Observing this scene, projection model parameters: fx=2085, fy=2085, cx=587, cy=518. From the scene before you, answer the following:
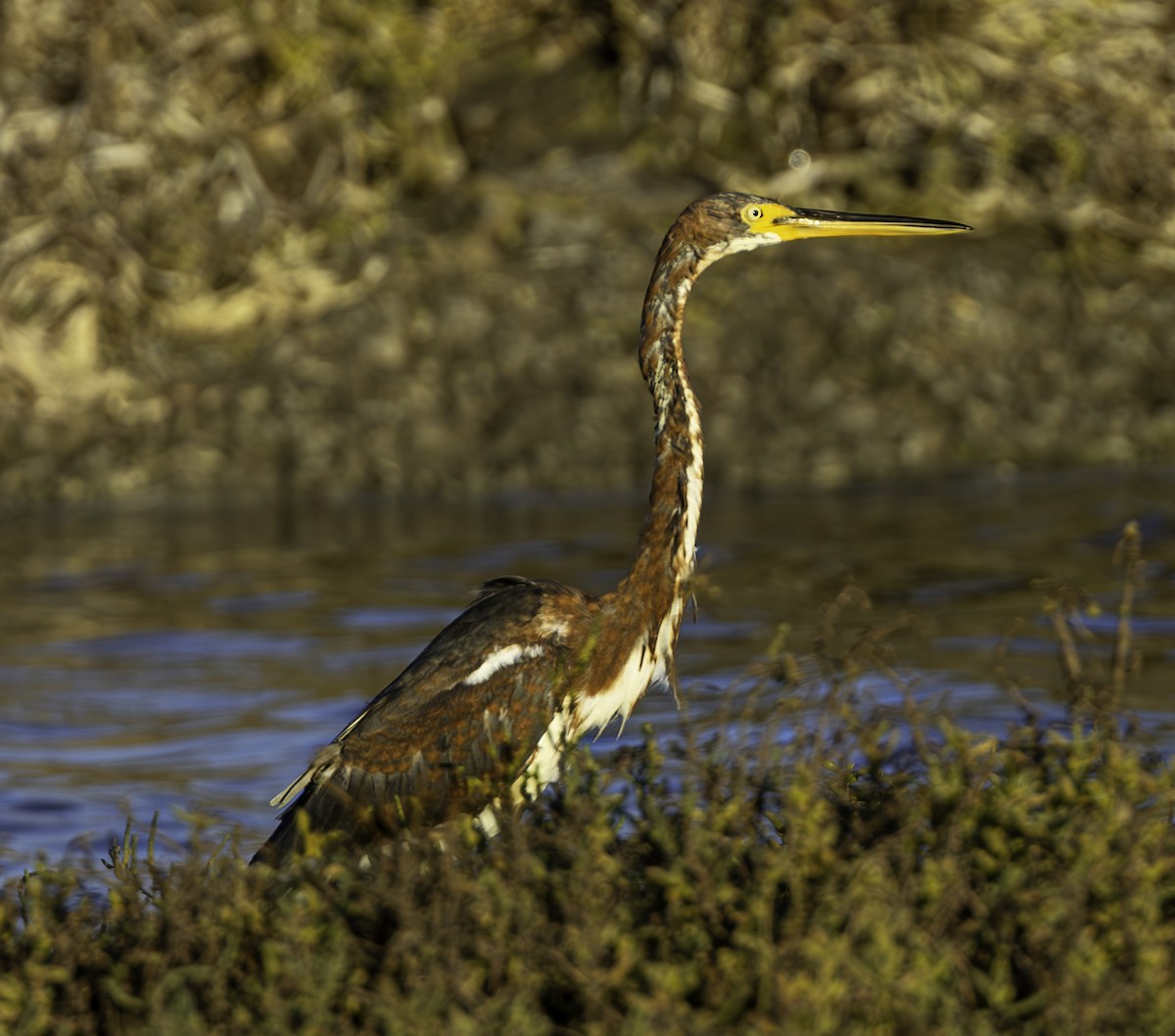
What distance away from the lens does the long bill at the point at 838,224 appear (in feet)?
22.9

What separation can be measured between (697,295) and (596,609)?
31.3 feet

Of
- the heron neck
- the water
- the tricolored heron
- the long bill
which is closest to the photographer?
the tricolored heron

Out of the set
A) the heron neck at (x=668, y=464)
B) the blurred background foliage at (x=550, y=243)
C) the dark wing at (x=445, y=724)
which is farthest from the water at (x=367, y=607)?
the dark wing at (x=445, y=724)

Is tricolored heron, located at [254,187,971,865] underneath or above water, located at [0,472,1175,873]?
above

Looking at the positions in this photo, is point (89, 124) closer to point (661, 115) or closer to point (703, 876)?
point (661, 115)

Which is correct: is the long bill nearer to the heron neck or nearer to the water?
the heron neck

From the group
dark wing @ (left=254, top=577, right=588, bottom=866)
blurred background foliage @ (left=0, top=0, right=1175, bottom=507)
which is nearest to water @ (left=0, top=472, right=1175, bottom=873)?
blurred background foliage @ (left=0, top=0, right=1175, bottom=507)

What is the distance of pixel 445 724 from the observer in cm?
607

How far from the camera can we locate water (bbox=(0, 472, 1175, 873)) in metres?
9.44

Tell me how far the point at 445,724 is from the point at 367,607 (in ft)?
20.6

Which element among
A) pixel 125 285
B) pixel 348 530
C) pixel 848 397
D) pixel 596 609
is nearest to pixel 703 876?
pixel 596 609

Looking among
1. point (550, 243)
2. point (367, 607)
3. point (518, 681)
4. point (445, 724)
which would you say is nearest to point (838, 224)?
point (518, 681)

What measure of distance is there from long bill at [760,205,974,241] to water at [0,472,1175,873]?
A: 2078mm

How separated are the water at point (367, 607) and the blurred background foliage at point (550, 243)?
65 centimetres
